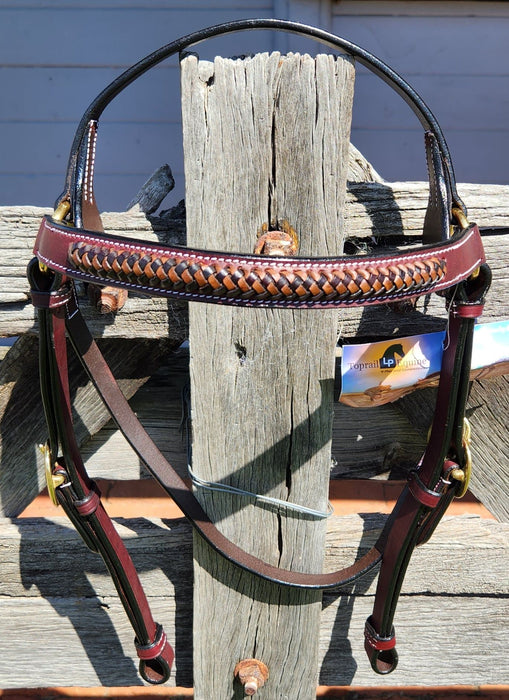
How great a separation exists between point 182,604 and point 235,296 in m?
0.92

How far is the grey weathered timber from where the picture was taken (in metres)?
1.50

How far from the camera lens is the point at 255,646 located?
1.46 m

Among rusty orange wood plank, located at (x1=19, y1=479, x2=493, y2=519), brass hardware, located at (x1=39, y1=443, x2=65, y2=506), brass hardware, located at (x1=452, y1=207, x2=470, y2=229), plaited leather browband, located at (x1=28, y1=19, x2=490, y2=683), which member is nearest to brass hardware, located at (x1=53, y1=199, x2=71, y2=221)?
plaited leather browband, located at (x1=28, y1=19, x2=490, y2=683)

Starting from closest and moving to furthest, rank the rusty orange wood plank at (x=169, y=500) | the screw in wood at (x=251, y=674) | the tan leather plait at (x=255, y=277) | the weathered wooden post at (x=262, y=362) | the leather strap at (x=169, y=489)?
the tan leather plait at (x=255, y=277) < the weathered wooden post at (x=262, y=362) < the leather strap at (x=169, y=489) < the screw in wood at (x=251, y=674) < the rusty orange wood plank at (x=169, y=500)

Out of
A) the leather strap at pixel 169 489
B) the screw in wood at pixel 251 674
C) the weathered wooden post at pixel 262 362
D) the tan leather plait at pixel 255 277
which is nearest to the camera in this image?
the tan leather plait at pixel 255 277

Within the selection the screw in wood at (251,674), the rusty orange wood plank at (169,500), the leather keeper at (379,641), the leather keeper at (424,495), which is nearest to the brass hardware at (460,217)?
the leather keeper at (424,495)

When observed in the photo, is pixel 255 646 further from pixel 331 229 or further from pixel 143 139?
pixel 143 139

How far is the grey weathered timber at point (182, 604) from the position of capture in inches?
59.0

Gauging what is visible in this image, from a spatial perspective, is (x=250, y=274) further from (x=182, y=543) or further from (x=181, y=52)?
(x=182, y=543)

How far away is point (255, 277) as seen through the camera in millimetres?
919

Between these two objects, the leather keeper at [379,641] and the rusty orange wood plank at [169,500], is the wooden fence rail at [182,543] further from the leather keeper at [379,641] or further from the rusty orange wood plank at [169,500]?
the rusty orange wood plank at [169,500]

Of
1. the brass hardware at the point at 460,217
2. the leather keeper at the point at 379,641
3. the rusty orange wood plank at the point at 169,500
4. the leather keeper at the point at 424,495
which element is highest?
the brass hardware at the point at 460,217

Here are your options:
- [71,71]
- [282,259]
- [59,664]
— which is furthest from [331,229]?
[71,71]

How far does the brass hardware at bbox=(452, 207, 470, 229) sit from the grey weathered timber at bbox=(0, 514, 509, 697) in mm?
702
